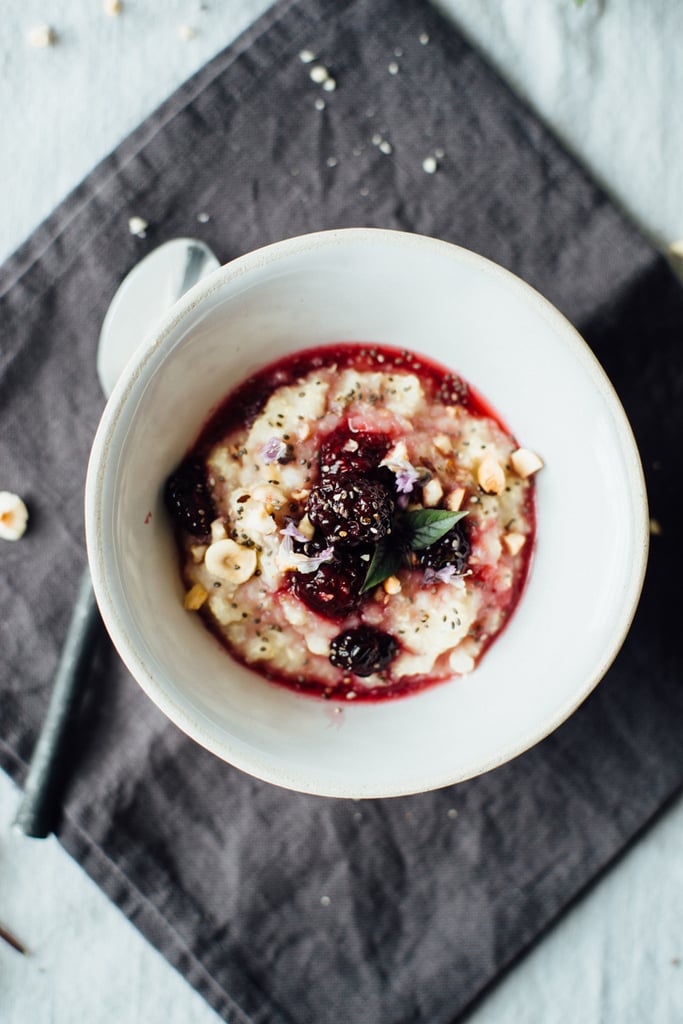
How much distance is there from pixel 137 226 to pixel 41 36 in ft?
1.74

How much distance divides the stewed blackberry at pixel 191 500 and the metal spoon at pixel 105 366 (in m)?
0.42

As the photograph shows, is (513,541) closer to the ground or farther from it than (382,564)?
closer to the ground

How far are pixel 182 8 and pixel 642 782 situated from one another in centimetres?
221

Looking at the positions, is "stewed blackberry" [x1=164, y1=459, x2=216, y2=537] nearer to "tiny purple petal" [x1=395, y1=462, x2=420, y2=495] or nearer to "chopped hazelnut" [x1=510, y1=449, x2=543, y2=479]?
"tiny purple petal" [x1=395, y1=462, x2=420, y2=495]

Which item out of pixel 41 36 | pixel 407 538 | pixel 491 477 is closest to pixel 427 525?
pixel 407 538

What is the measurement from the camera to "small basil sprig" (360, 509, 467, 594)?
171 cm

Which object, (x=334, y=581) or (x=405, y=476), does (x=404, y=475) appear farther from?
(x=334, y=581)

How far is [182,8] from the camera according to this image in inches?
85.7

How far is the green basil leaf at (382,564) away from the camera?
1.71m

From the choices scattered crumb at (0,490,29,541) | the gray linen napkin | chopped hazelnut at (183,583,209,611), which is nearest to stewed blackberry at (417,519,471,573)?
chopped hazelnut at (183,583,209,611)

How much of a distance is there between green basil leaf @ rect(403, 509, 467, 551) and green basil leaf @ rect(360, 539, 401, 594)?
0.13ft

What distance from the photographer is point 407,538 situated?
5.85 feet

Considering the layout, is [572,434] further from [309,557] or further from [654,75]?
[654,75]

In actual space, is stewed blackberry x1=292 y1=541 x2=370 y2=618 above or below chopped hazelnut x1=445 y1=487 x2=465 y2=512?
above
